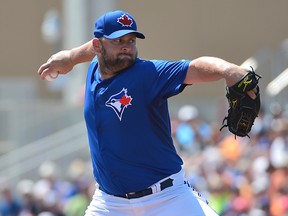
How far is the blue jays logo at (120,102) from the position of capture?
629 centimetres

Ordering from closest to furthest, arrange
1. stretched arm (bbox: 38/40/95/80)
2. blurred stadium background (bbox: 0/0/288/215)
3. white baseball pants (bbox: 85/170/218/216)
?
white baseball pants (bbox: 85/170/218/216) → stretched arm (bbox: 38/40/95/80) → blurred stadium background (bbox: 0/0/288/215)

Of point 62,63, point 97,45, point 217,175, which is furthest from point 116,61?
point 217,175

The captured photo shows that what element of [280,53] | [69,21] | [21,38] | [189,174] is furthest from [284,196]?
[21,38]

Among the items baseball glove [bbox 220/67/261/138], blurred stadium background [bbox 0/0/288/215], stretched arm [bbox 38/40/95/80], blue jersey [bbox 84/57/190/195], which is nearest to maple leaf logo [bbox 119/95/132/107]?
blue jersey [bbox 84/57/190/195]

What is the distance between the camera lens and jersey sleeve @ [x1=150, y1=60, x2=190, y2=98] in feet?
20.2

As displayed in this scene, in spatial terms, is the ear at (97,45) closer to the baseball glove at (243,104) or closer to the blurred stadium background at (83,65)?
the baseball glove at (243,104)

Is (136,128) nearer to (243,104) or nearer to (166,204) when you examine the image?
(166,204)

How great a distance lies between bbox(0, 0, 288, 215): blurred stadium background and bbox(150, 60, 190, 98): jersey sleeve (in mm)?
5662

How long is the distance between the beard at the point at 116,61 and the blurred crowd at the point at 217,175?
4.61 metres

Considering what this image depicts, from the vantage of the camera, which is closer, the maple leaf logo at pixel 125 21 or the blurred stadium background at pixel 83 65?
the maple leaf logo at pixel 125 21

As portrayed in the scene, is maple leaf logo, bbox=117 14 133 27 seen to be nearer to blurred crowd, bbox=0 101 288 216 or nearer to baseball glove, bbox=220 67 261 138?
baseball glove, bbox=220 67 261 138

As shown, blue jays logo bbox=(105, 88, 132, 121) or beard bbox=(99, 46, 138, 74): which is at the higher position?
beard bbox=(99, 46, 138, 74)

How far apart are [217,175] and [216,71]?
22.0 ft

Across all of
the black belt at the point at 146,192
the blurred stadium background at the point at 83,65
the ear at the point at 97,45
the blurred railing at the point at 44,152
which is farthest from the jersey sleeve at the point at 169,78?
the blurred railing at the point at 44,152
